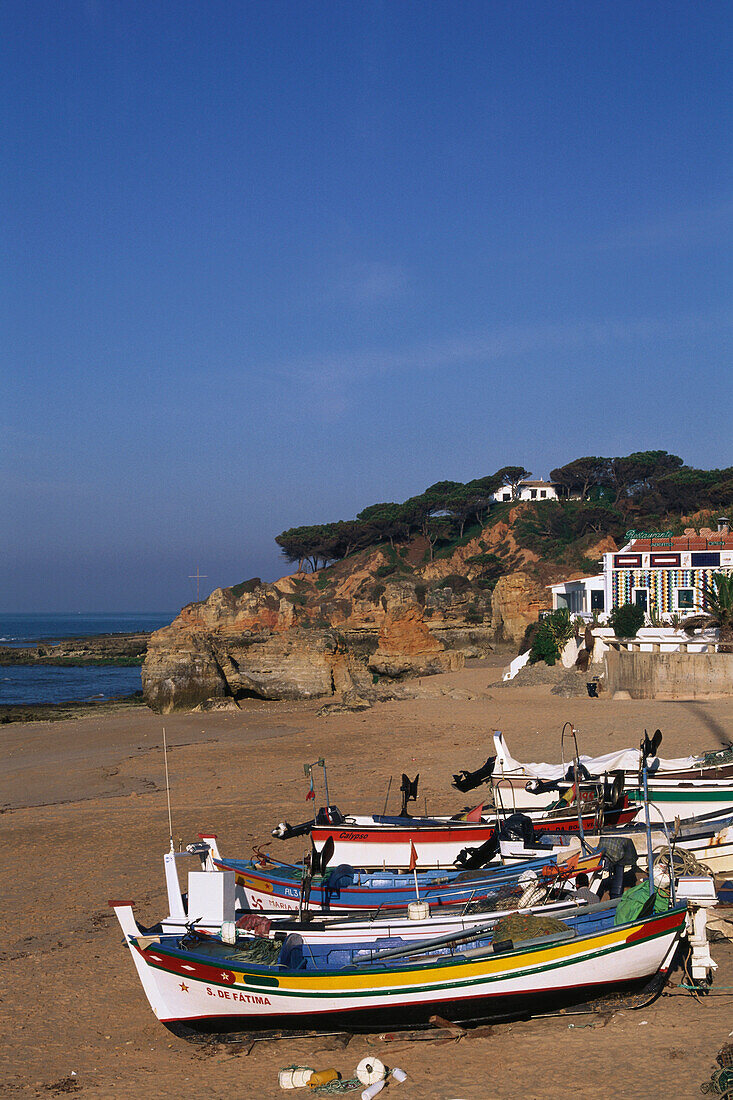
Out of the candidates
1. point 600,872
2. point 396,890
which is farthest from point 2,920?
point 600,872

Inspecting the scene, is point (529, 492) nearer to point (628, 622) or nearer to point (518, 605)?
point (518, 605)

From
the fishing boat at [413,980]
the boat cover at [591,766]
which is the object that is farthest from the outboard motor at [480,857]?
the boat cover at [591,766]

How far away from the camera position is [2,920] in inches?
459

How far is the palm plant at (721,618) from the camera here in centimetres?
2653

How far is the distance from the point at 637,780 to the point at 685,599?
24.0 metres

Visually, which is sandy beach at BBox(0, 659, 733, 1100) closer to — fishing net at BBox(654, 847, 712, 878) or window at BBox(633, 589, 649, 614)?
fishing net at BBox(654, 847, 712, 878)

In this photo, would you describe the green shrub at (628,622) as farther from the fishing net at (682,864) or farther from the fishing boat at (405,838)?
the fishing net at (682,864)

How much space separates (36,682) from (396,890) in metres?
58.5

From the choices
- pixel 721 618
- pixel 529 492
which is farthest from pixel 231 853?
pixel 529 492

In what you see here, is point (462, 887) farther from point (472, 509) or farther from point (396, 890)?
point (472, 509)

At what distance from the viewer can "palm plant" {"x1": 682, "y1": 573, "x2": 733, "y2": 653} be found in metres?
26.5

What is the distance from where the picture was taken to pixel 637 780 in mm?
14117

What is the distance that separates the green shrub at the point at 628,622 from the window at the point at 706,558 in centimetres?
543

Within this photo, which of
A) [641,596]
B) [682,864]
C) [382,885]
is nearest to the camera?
[682,864]
